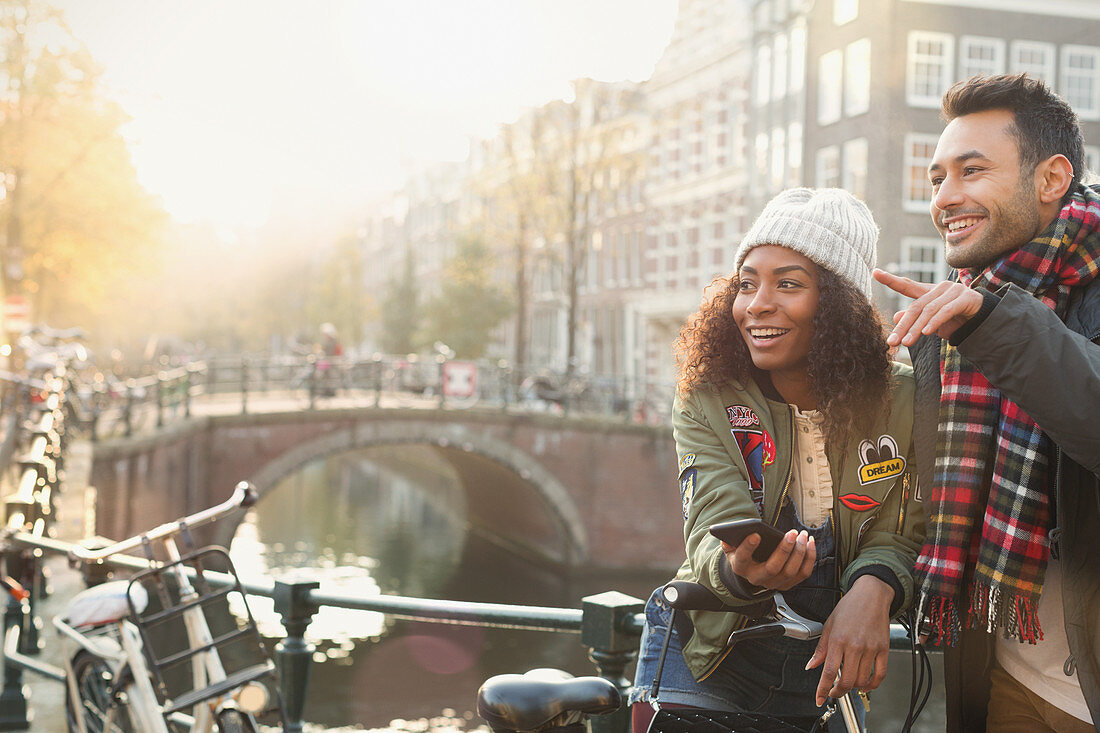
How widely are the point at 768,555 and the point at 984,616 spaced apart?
0.38m

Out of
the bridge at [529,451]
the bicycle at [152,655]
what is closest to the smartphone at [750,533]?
the bicycle at [152,655]

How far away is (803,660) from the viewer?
1.71 metres

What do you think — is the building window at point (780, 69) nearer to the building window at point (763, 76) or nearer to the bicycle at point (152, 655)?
the building window at point (763, 76)

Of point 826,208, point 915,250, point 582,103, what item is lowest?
point 826,208

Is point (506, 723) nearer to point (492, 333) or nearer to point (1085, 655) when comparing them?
point (1085, 655)

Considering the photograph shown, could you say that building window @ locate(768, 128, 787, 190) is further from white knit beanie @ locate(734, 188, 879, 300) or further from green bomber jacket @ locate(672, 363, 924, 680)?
green bomber jacket @ locate(672, 363, 924, 680)

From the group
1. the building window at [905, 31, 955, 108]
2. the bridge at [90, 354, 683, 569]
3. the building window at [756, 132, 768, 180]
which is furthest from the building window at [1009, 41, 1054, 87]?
the bridge at [90, 354, 683, 569]

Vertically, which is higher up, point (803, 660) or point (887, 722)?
point (803, 660)

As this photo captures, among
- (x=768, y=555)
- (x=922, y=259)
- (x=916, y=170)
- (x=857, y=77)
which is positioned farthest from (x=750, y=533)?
(x=857, y=77)

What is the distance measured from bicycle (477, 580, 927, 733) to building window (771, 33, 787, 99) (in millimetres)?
21909

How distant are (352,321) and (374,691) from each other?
2960 centimetres

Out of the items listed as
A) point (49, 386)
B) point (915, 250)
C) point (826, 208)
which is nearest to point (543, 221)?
point (915, 250)

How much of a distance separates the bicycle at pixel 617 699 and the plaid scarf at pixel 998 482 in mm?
191

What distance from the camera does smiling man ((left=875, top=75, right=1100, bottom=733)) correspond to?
4.54 ft
